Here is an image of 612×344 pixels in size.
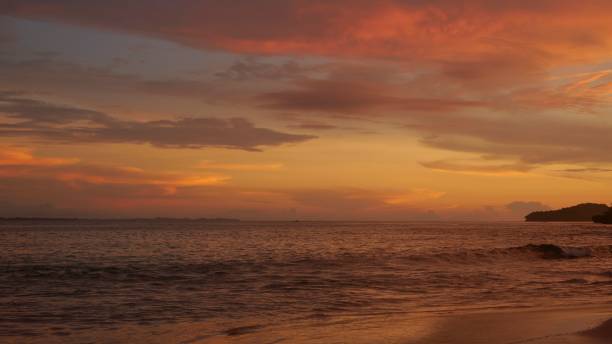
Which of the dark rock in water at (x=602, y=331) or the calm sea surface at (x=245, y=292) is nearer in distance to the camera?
the dark rock in water at (x=602, y=331)

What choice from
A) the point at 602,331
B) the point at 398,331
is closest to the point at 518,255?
the point at 602,331

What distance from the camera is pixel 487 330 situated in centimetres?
1459

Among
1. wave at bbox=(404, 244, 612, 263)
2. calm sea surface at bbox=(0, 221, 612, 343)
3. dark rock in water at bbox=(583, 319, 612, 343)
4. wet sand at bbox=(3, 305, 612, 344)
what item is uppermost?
dark rock in water at bbox=(583, 319, 612, 343)

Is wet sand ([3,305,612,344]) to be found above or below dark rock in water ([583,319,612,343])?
below

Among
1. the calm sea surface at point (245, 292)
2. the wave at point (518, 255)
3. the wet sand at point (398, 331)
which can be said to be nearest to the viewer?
the wet sand at point (398, 331)

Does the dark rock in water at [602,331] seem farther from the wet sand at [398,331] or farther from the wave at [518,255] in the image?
the wave at [518,255]

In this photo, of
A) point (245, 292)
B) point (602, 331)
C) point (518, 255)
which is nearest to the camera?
point (602, 331)

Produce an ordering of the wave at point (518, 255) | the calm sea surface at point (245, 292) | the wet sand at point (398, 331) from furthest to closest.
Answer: the wave at point (518, 255), the calm sea surface at point (245, 292), the wet sand at point (398, 331)

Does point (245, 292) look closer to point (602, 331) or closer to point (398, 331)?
point (398, 331)

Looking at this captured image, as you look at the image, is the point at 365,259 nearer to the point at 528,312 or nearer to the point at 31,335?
the point at 528,312

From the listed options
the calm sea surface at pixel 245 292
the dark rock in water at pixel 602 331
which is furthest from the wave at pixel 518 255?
the dark rock in water at pixel 602 331

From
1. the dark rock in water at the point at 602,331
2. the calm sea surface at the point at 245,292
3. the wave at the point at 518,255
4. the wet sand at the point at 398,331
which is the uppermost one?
the dark rock in water at the point at 602,331

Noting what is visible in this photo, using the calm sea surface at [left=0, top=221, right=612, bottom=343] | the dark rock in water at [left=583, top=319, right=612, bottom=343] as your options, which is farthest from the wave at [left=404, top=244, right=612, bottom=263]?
the dark rock in water at [left=583, top=319, right=612, bottom=343]

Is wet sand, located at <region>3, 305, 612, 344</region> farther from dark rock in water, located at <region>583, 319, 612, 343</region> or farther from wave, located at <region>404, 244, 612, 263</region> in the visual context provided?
wave, located at <region>404, 244, 612, 263</region>
